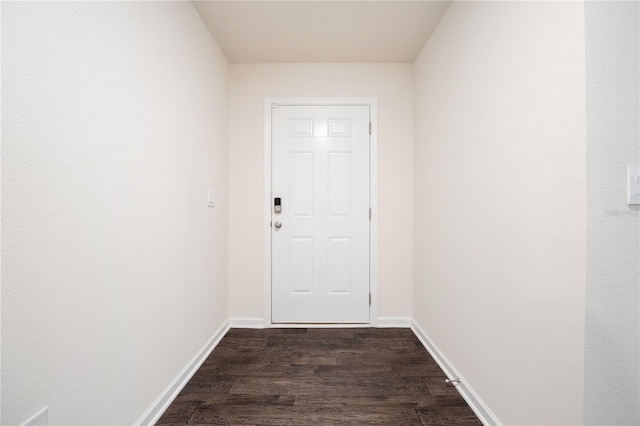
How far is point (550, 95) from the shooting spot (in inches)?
42.8

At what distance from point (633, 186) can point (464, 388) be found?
1373 mm

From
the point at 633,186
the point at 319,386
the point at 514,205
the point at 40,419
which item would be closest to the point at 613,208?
the point at 633,186

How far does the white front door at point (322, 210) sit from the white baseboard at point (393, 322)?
0.53ft

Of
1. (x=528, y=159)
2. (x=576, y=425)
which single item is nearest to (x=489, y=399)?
(x=576, y=425)

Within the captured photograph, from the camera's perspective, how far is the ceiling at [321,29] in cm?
196

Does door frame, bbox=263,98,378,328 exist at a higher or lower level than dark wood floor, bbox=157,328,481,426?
higher

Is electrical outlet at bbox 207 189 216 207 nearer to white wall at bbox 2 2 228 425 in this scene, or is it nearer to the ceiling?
white wall at bbox 2 2 228 425

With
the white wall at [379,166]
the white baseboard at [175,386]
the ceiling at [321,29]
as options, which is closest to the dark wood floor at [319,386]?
the white baseboard at [175,386]

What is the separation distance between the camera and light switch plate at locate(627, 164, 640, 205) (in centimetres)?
92

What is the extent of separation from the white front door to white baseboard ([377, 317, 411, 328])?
0.16 meters

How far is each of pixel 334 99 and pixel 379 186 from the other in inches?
36.8

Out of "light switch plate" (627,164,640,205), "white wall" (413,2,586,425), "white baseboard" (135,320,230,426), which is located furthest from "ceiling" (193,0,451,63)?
"white baseboard" (135,320,230,426)

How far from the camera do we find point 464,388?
66.6 inches

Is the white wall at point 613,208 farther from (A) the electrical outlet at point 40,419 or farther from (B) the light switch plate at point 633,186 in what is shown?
(A) the electrical outlet at point 40,419
